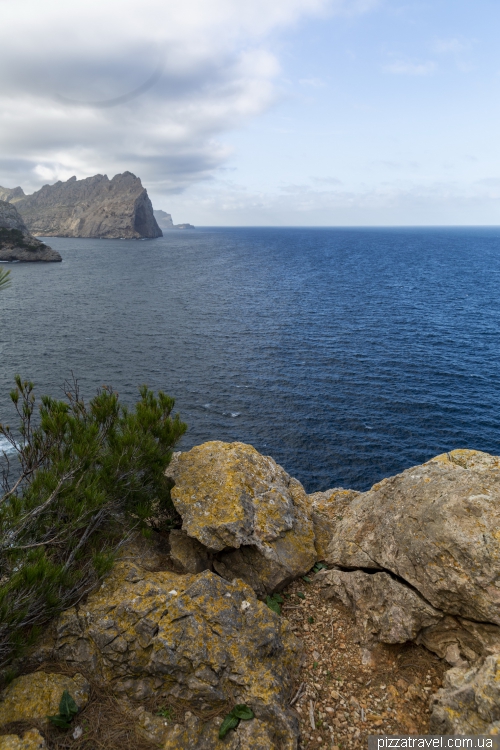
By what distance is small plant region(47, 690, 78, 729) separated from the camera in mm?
8664

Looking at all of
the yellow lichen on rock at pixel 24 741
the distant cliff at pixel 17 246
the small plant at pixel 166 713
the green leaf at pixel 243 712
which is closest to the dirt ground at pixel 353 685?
the green leaf at pixel 243 712

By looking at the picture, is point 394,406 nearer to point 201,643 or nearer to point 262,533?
point 262,533

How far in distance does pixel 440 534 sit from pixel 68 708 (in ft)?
31.1

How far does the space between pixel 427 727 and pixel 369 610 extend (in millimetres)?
2835

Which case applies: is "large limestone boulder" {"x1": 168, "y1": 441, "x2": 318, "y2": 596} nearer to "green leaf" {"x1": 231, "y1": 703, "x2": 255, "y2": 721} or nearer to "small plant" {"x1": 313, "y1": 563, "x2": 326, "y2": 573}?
"small plant" {"x1": 313, "y1": 563, "x2": 326, "y2": 573}

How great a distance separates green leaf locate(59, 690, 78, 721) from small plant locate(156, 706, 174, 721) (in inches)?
68.3

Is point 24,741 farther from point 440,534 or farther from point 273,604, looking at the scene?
point 440,534

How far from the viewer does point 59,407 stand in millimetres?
11648

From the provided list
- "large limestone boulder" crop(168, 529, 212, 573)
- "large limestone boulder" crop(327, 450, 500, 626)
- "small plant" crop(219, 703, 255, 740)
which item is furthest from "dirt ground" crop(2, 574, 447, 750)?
"large limestone boulder" crop(168, 529, 212, 573)

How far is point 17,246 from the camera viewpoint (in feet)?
509

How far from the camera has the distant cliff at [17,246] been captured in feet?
505

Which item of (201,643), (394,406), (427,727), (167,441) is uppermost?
(167,441)

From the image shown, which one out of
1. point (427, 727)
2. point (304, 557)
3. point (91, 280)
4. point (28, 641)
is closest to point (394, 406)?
point (304, 557)

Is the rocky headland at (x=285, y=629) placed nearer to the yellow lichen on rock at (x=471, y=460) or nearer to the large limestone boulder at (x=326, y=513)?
the yellow lichen on rock at (x=471, y=460)
